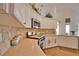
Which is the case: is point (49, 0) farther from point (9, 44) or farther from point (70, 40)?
point (9, 44)

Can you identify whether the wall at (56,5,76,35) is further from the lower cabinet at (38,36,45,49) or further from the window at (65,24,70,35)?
the lower cabinet at (38,36,45,49)

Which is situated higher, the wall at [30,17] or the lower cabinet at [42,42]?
the wall at [30,17]

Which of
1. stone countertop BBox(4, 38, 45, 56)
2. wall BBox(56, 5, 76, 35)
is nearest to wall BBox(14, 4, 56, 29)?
wall BBox(56, 5, 76, 35)

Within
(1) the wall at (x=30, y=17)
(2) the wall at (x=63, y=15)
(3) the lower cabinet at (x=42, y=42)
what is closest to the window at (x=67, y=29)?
(2) the wall at (x=63, y=15)

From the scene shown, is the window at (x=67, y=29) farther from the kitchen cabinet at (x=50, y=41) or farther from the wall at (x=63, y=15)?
the kitchen cabinet at (x=50, y=41)

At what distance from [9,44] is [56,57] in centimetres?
57

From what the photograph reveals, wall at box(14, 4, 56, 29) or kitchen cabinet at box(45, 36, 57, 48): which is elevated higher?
wall at box(14, 4, 56, 29)

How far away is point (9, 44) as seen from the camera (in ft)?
4.67

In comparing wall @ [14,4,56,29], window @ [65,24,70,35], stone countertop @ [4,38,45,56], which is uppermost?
wall @ [14,4,56,29]

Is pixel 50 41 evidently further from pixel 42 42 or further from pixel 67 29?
pixel 67 29

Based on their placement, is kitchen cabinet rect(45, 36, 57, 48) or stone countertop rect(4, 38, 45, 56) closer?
stone countertop rect(4, 38, 45, 56)

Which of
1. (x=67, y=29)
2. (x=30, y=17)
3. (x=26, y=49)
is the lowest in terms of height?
(x=26, y=49)

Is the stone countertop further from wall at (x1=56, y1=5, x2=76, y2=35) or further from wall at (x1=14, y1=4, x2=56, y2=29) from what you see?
wall at (x1=56, y1=5, x2=76, y2=35)

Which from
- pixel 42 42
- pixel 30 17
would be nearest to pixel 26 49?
pixel 42 42
